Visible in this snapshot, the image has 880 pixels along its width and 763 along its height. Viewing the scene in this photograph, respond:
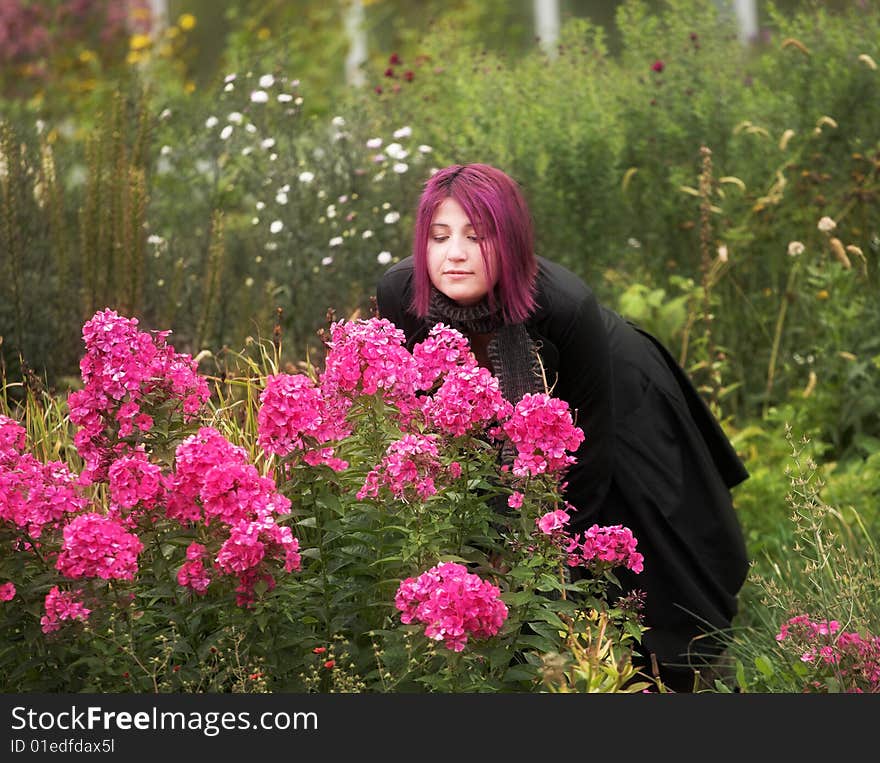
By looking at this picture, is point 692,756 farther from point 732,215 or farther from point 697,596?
point 732,215

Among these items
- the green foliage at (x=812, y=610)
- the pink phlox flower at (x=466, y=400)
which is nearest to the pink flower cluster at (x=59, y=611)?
the pink phlox flower at (x=466, y=400)

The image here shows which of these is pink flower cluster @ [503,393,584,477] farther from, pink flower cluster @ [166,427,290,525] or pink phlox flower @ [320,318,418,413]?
pink flower cluster @ [166,427,290,525]

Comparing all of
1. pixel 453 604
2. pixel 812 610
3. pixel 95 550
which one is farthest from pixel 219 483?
pixel 812 610

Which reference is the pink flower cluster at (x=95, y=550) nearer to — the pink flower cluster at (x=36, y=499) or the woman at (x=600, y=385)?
the pink flower cluster at (x=36, y=499)

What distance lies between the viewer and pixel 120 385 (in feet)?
9.32

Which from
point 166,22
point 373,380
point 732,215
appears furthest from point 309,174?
point 166,22

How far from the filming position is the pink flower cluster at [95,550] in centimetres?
259

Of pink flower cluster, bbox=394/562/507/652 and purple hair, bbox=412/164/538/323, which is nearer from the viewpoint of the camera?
pink flower cluster, bbox=394/562/507/652

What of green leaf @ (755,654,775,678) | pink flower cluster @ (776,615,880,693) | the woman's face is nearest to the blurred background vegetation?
green leaf @ (755,654,775,678)

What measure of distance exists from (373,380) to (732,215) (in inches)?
136

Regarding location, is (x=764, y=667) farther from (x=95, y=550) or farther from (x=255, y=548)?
(x=95, y=550)

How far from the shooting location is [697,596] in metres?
3.83

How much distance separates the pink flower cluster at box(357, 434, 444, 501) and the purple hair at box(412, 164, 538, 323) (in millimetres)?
625

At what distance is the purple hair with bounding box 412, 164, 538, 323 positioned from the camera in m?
3.22
